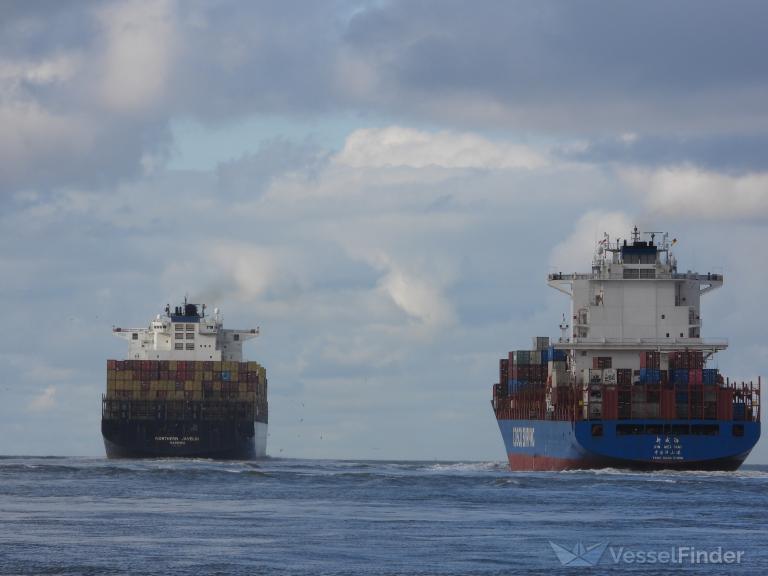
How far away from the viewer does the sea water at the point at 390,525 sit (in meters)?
41.4

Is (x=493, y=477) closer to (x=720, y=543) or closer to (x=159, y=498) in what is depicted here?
(x=159, y=498)

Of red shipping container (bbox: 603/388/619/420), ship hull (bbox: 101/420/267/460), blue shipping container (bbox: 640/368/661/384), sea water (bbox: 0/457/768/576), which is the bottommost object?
sea water (bbox: 0/457/768/576)

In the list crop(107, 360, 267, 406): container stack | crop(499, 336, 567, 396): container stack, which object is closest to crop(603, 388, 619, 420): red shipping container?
crop(499, 336, 567, 396): container stack

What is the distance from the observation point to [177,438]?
125 metres

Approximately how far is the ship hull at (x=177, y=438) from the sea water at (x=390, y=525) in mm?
42313

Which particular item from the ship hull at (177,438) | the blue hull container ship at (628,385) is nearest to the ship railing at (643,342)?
the blue hull container ship at (628,385)

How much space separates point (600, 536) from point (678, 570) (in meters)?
8.43

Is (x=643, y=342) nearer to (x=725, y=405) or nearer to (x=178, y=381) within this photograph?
(x=725, y=405)

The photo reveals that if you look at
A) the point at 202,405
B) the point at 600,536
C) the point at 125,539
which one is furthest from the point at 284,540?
the point at 202,405

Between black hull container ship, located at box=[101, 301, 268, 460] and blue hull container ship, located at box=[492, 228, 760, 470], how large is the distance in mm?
26417

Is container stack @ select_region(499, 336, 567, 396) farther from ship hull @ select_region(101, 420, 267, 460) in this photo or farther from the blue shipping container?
ship hull @ select_region(101, 420, 267, 460)
